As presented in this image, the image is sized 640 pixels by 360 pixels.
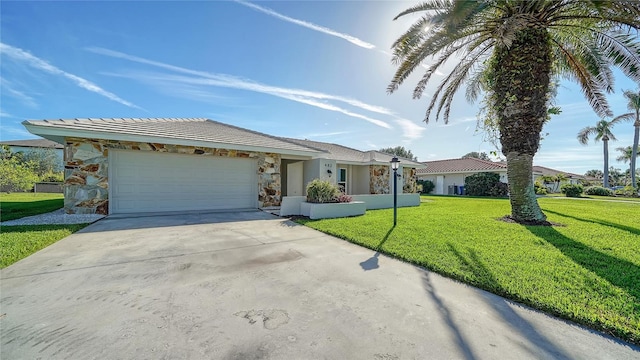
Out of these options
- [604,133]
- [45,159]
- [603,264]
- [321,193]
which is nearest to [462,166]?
[604,133]

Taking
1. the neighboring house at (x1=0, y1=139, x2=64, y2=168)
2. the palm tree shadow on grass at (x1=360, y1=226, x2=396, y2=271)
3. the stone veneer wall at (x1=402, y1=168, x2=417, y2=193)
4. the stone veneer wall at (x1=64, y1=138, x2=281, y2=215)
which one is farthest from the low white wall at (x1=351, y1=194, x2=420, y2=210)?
the neighboring house at (x1=0, y1=139, x2=64, y2=168)

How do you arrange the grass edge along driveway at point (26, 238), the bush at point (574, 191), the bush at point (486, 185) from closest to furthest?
the grass edge along driveway at point (26, 238)
the bush at point (486, 185)
the bush at point (574, 191)

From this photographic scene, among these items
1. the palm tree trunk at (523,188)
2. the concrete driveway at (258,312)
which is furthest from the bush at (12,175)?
→ the palm tree trunk at (523,188)

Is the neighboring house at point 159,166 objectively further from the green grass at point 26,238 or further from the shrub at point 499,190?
the shrub at point 499,190

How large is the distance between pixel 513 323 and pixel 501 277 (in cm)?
132

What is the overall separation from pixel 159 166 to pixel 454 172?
2803 cm

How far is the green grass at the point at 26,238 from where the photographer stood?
→ 4.81m

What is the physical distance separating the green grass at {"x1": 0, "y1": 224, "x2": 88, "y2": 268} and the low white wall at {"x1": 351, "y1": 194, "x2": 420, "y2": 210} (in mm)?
9779

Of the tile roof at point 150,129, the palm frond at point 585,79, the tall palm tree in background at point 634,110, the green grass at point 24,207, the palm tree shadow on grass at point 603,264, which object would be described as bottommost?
the palm tree shadow on grass at point 603,264

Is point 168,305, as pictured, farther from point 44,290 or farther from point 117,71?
point 117,71

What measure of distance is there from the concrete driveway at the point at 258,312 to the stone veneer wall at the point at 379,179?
45.1 feet

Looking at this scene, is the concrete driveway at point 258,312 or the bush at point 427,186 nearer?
the concrete driveway at point 258,312

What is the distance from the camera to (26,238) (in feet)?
19.4

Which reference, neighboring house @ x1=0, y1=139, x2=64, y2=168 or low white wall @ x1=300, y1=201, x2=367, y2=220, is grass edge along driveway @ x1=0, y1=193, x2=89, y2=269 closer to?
low white wall @ x1=300, y1=201, x2=367, y2=220
